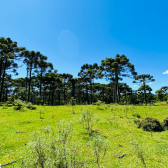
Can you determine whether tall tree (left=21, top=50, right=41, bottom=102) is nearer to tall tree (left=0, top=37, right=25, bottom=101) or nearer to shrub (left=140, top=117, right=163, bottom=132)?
tall tree (left=0, top=37, right=25, bottom=101)

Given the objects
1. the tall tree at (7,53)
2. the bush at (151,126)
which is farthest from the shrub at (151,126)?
the tall tree at (7,53)

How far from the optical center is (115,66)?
30.5 meters

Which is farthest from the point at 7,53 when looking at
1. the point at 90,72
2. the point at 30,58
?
the point at 90,72

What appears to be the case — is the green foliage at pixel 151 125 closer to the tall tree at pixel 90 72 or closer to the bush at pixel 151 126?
the bush at pixel 151 126

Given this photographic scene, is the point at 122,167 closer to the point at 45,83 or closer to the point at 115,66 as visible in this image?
the point at 115,66

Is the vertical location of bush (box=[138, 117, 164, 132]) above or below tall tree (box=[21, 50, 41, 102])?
below

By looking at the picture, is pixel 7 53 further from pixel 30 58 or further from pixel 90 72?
pixel 90 72

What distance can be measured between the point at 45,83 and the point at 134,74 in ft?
104

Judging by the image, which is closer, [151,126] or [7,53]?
[151,126]

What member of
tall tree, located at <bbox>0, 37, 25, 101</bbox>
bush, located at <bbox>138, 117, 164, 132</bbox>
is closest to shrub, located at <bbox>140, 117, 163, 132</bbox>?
bush, located at <bbox>138, 117, 164, 132</bbox>

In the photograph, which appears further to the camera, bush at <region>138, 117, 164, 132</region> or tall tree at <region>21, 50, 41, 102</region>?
tall tree at <region>21, 50, 41, 102</region>

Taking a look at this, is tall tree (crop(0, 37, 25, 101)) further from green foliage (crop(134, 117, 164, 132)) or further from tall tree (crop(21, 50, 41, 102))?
green foliage (crop(134, 117, 164, 132))

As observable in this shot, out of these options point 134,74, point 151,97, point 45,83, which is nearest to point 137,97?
point 151,97

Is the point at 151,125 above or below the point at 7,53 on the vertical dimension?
below
